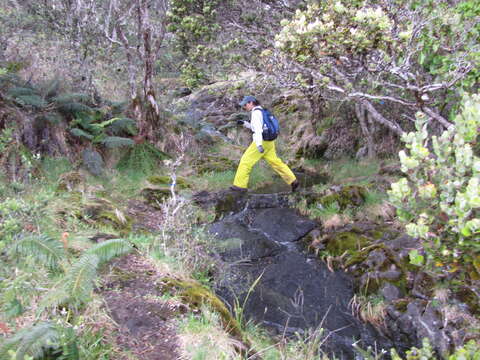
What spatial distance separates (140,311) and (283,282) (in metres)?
2.79

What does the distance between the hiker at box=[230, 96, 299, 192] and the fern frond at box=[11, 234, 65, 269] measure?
207 inches

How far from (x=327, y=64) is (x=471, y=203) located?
4267mm

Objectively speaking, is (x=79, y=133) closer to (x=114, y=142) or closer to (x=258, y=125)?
(x=114, y=142)

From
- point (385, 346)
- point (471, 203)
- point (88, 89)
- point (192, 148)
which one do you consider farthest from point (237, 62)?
point (471, 203)

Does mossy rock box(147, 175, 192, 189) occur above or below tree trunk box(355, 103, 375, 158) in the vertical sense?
below

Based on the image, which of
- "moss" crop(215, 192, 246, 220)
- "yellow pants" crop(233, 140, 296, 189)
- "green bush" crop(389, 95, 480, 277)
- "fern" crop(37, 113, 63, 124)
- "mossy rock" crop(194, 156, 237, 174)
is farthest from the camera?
"mossy rock" crop(194, 156, 237, 174)

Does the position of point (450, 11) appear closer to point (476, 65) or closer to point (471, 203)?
point (476, 65)

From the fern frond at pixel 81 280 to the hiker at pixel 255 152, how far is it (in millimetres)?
5506

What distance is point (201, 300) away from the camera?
12.1 ft

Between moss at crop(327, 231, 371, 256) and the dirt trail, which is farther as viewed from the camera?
moss at crop(327, 231, 371, 256)

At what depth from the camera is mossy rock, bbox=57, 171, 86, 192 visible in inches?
263

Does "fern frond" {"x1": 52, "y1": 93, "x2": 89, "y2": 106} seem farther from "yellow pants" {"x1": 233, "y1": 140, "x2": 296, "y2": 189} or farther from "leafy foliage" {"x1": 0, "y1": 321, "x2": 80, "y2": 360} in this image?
"leafy foliage" {"x1": 0, "y1": 321, "x2": 80, "y2": 360}

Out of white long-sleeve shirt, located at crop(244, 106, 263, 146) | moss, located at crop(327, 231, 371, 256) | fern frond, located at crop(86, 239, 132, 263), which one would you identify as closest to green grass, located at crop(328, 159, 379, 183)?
white long-sleeve shirt, located at crop(244, 106, 263, 146)

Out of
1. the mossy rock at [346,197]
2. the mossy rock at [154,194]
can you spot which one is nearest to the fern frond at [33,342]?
the mossy rock at [154,194]
